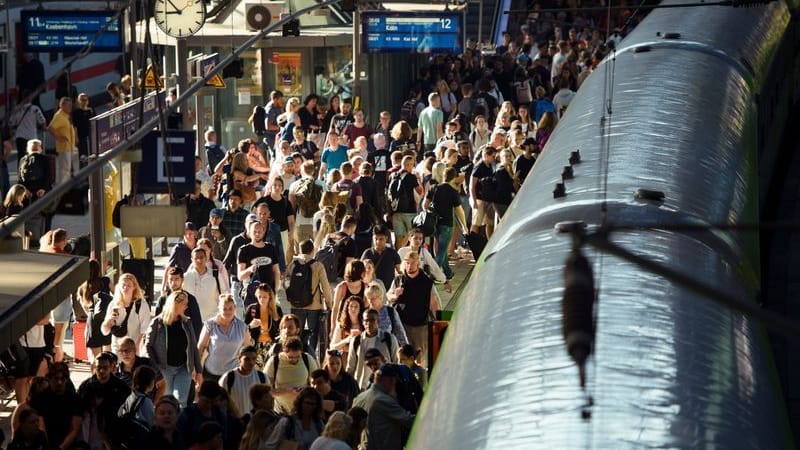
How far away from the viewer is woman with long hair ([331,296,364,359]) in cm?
1458

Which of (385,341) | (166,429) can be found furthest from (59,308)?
(166,429)

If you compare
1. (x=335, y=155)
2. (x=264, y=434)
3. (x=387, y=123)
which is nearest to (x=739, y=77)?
(x=264, y=434)

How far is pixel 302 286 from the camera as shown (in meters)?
16.2

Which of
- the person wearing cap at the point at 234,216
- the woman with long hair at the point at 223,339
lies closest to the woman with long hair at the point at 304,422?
the woman with long hair at the point at 223,339

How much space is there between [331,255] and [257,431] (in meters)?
6.33

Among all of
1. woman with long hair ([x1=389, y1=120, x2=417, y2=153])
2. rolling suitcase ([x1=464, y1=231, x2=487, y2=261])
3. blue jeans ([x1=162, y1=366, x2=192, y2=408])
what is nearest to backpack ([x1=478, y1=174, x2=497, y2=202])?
rolling suitcase ([x1=464, y1=231, x2=487, y2=261])

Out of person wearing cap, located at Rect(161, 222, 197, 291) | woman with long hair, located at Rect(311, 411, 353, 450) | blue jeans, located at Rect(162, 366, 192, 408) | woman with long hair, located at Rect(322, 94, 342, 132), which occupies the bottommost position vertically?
→ blue jeans, located at Rect(162, 366, 192, 408)

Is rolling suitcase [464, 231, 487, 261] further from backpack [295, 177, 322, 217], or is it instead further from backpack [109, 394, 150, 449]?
backpack [109, 394, 150, 449]

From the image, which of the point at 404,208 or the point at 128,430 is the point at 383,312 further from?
the point at 404,208

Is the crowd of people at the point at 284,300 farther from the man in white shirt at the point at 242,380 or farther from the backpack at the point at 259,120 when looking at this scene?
the backpack at the point at 259,120

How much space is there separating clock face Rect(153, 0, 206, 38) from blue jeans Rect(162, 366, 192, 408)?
10972mm

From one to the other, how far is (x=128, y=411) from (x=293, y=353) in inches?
61.1

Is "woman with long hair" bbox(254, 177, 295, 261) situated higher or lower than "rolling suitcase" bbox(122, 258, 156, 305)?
higher

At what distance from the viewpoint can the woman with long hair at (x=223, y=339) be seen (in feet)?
46.3
